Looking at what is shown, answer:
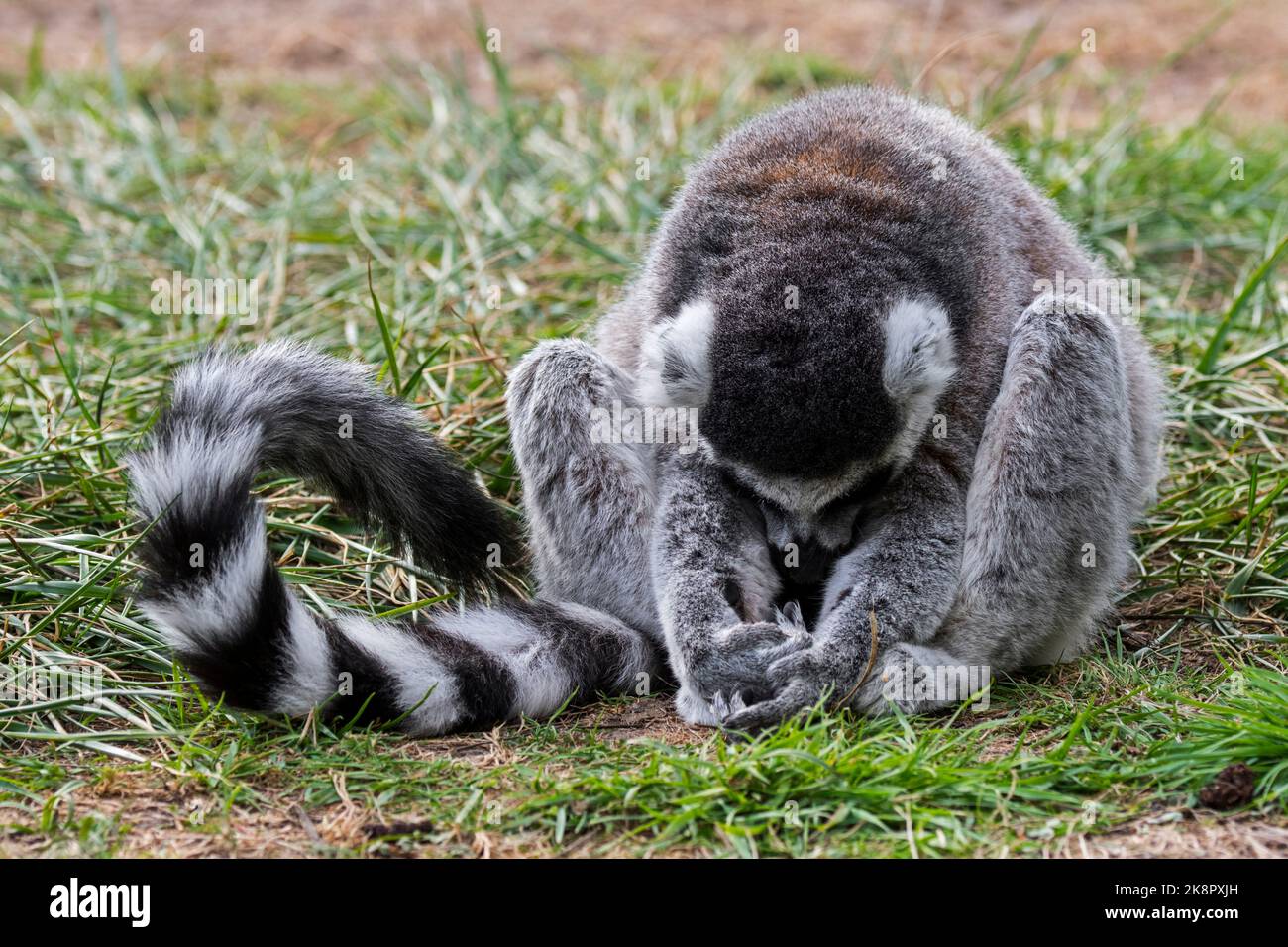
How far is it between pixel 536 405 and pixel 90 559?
1867 mm

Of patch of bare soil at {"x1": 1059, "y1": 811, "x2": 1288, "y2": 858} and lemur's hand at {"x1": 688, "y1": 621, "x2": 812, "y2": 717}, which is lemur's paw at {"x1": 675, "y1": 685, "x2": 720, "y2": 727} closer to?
lemur's hand at {"x1": 688, "y1": 621, "x2": 812, "y2": 717}

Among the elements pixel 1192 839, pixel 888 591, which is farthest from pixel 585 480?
pixel 1192 839

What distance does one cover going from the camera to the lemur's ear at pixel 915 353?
172 inches

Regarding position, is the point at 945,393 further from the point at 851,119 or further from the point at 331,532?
the point at 331,532

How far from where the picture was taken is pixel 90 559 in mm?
5320

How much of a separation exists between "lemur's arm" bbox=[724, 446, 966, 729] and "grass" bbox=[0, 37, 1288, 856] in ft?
0.60

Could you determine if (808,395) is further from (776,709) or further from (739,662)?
(776,709)

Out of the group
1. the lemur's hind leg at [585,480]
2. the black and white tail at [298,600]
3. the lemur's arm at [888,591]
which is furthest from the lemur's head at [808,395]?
the black and white tail at [298,600]

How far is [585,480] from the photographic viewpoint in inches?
196

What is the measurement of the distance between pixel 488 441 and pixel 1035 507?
274cm

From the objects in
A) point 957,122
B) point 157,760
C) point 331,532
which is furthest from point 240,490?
point 957,122

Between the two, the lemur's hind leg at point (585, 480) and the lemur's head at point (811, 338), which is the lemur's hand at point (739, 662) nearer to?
the lemur's head at point (811, 338)

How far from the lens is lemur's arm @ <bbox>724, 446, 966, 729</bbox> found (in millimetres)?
4461

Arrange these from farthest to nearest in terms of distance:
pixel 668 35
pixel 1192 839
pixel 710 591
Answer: pixel 668 35 → pixel 710 591 → pixel 1192 839
